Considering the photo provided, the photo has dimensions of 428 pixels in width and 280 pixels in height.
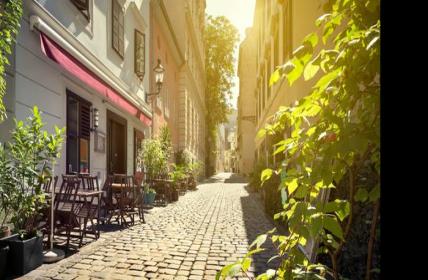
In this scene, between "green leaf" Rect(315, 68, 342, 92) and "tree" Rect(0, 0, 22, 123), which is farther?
"tree" Rect(0, 0, 22, 123)

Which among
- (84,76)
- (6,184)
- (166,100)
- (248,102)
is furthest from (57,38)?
(248,102)

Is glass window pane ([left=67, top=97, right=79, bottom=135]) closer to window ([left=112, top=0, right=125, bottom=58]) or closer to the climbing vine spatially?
window ([left=112, top=0, right=125, bottom=58])

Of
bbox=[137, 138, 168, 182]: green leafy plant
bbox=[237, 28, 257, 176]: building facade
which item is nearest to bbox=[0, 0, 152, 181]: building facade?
bbox=[137, 138, 168, 182]: green leafy plant

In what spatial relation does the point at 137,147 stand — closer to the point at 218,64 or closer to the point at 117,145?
the point at 117,145

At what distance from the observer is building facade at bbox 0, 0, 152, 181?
5.07m

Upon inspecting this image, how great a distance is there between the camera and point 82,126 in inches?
290

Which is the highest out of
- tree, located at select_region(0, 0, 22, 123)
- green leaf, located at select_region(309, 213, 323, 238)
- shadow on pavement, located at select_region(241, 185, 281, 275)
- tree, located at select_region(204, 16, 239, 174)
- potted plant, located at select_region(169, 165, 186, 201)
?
tree, located at select_region(204, 16, 239, 174)

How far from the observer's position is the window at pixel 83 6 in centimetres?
680

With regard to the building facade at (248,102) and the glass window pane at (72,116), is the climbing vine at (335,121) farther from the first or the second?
the building facade at (248,102)

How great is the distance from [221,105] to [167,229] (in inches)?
1115

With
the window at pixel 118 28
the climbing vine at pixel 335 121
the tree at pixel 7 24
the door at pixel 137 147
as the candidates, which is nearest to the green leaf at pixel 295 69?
the climbing vine at pixel 335 121

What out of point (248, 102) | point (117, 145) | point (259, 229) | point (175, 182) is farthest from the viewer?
point (248, 102)

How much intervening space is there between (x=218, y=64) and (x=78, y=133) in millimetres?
28591

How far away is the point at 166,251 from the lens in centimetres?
483
